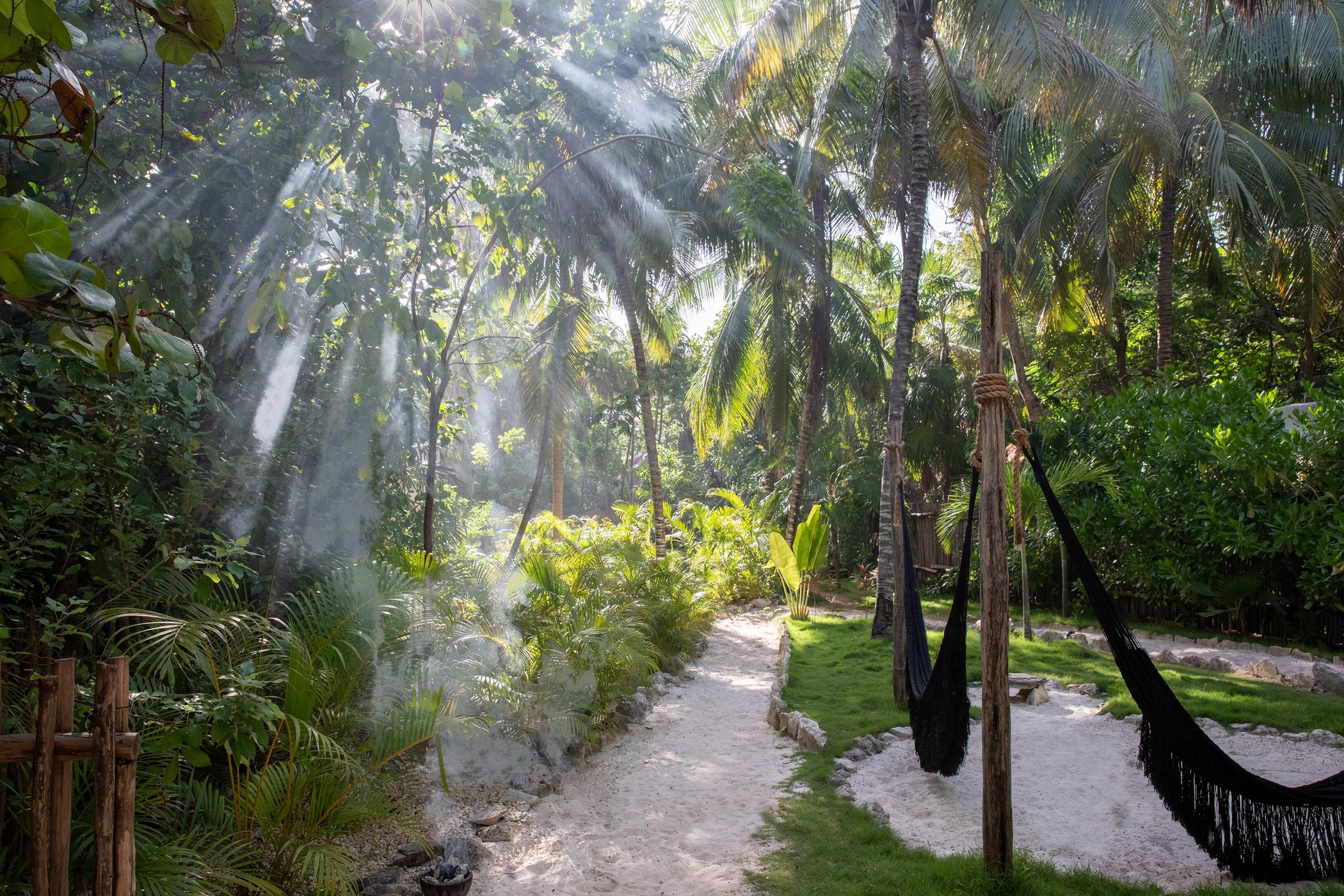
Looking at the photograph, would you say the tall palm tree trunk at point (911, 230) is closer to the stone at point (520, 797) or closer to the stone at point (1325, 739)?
the stone at point (1325, 739)

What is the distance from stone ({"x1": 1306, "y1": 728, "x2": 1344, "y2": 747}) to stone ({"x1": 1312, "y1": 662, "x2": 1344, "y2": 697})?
130 centimetres

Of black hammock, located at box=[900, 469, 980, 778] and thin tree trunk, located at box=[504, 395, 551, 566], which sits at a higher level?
thin tree trunk, located at box=[504, 395, 551, 566]

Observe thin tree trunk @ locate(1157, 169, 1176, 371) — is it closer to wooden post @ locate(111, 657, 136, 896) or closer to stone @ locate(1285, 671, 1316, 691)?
stone @ locate(1285, 671, 1316, 691)

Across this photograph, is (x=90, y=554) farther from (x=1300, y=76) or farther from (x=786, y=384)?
(x=1300, y=76)

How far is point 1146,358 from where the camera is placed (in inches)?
567

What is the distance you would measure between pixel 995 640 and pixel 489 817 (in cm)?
256

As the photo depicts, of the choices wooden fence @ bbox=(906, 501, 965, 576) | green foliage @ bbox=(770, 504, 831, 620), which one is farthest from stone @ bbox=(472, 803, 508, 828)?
wooden fence @ bbox=(906, 501, 965, 576)

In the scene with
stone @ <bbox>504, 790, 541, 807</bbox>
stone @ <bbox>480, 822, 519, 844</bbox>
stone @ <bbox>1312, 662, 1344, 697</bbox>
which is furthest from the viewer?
stone @ <bbox>1312, 662, 1344, 697</bbox>

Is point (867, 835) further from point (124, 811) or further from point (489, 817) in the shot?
point (124, 811)

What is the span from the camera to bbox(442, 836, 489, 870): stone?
3.35 metres

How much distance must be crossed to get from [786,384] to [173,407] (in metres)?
10.8

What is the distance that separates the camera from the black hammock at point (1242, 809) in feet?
9.52

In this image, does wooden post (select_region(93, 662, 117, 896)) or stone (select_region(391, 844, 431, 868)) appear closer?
wooden post (select_region(93, 662, 117, 896))

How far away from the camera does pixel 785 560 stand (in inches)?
414
